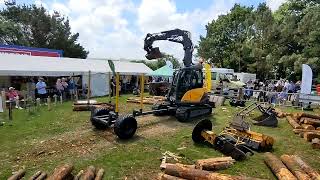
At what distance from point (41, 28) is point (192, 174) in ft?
160

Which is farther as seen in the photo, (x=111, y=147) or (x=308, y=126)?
(x=308, y=126)

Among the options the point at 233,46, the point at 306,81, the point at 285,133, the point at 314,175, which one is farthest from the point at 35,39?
the point at 314,175

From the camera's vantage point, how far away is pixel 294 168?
26.0ft

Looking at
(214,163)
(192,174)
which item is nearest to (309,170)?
(214,163)

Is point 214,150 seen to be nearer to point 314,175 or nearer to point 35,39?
point 314,175

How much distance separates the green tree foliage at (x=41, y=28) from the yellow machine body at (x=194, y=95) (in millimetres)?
39849

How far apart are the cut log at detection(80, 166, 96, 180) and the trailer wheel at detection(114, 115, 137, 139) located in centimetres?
288

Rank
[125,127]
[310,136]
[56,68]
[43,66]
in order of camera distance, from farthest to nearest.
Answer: [56,68] < [43,66] < [310,136] < [125,127]

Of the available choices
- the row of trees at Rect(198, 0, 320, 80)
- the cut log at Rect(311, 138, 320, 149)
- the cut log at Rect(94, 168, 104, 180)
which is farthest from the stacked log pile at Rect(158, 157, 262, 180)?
the row of trees at Rect(198, 0, 320, 80)

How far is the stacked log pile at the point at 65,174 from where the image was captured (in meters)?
7.06

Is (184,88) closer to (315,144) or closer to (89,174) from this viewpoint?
(315,144)

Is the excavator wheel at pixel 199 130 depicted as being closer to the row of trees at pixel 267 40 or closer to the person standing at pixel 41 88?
the person standing at pixel 41 88

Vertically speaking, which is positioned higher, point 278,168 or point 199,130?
point 199,130

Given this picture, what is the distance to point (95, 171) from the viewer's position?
25.5 ft
